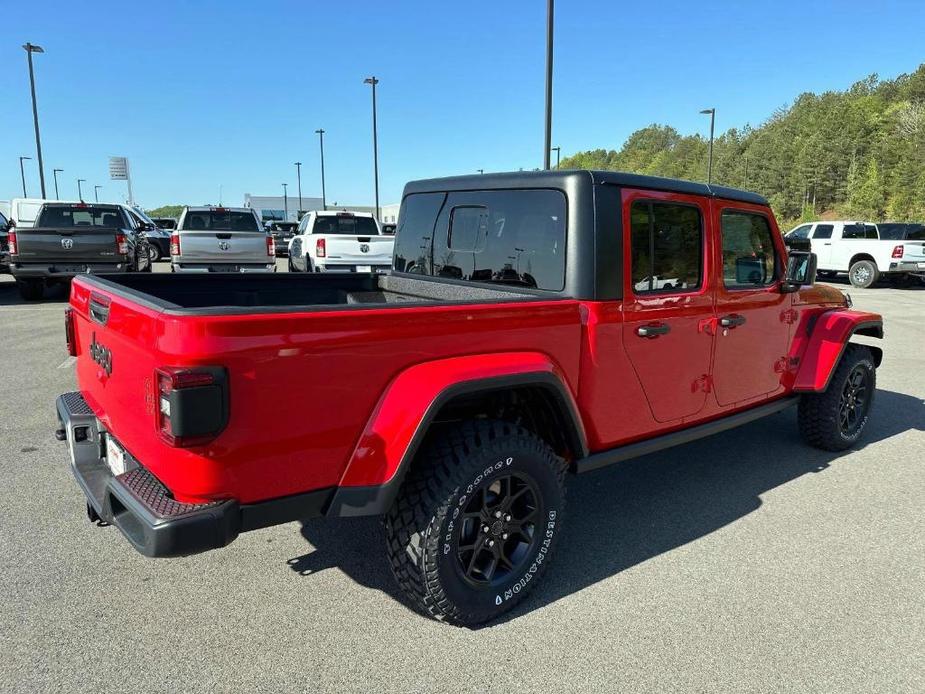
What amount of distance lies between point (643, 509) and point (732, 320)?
121 centimetres

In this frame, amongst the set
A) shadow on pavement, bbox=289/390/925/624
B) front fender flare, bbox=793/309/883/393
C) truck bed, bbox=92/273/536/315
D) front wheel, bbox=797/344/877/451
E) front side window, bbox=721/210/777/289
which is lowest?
shadow on pavement, bbox=289/390/925/624

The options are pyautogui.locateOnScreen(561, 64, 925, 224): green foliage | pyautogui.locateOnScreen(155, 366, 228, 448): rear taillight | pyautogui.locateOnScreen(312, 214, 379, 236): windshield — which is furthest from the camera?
pyautogui.locateOnScreen(561, 64, 925, 224): green foliage

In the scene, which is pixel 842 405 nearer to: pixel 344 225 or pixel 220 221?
pixel 344 225

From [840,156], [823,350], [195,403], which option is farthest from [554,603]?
[840,156]

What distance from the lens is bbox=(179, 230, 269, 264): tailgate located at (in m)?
12.7

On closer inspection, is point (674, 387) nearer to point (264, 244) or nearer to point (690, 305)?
point (690, 305)

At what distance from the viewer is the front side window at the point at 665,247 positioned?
3232mm

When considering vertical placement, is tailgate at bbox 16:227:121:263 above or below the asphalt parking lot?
above

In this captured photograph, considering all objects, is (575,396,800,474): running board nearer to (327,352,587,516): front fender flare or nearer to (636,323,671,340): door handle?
(636,323,671,340): door handle

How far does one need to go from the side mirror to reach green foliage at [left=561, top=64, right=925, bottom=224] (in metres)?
46.5

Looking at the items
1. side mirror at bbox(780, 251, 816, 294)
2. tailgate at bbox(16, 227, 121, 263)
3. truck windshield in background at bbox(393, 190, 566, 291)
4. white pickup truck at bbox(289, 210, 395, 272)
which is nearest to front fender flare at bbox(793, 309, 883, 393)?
side mirror at bbox(780, 251, 816, 294)

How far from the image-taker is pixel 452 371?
8.11ft

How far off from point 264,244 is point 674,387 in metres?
11.1

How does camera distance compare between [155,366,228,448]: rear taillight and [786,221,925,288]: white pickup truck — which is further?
[786,221,925,288]: white pickup truck
